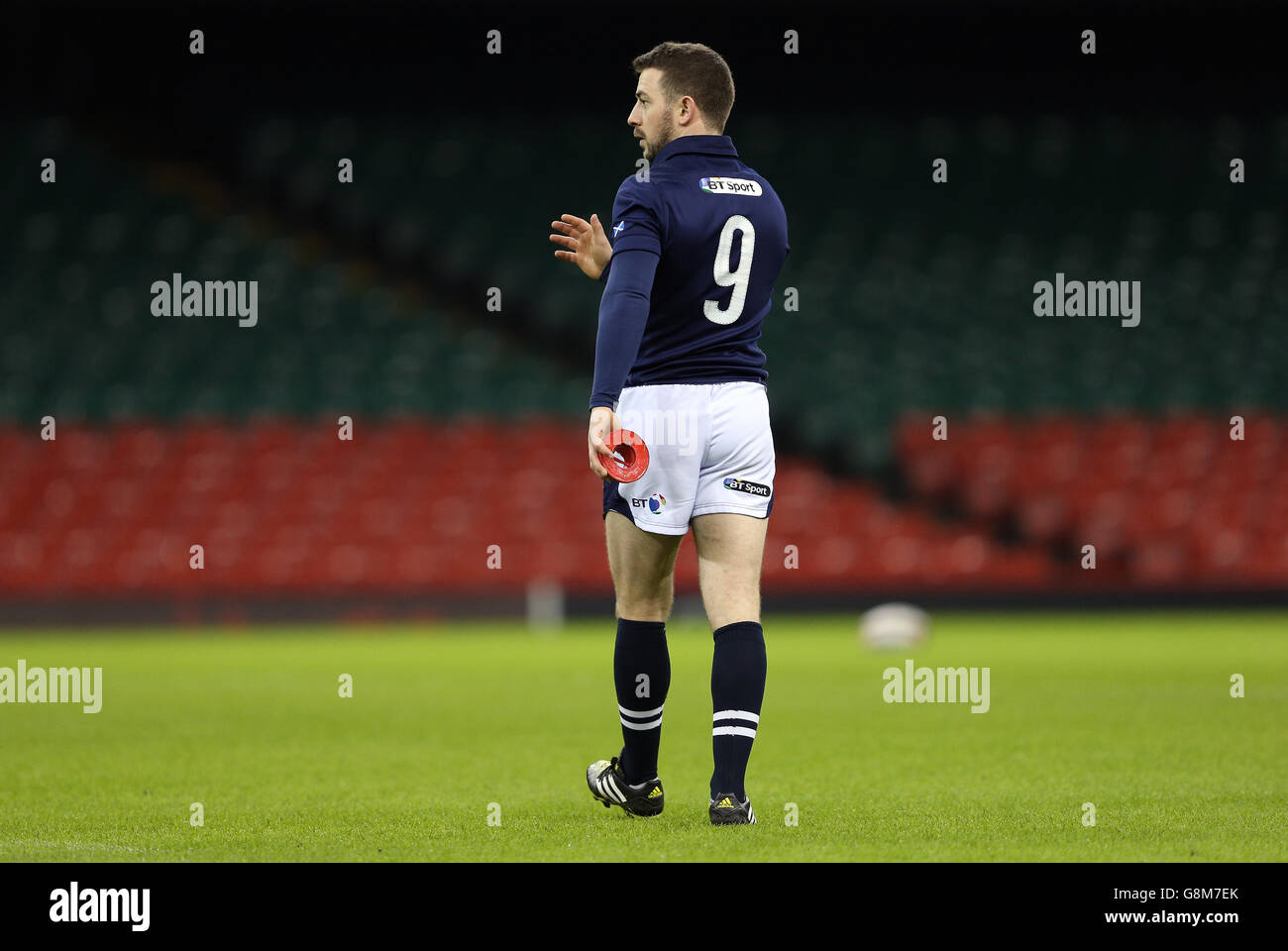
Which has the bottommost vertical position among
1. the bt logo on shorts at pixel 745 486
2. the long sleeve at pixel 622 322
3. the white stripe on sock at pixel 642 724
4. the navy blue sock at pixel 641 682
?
the white stripe on sock at pixel 642 724

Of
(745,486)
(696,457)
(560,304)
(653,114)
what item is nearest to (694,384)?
(696,457)

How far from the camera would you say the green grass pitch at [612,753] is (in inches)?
176

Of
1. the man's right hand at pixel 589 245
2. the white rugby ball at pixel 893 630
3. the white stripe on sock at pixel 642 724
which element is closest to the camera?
the white stripe on sock at pixel 642 724

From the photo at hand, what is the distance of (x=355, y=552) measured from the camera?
16594 millimetres

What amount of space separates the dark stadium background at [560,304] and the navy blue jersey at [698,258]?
442 inches

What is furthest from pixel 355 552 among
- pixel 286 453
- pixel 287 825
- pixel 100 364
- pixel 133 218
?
pixel 287 825

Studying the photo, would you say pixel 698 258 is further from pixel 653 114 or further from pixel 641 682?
pixel 641 682

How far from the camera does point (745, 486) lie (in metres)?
4.78

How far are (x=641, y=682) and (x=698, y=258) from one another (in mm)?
1307

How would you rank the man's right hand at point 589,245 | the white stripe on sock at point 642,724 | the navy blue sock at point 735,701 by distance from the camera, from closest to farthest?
the navy blue sock at point 735,701 < the white stripe on sock at point 642,724 < the man's right hand at point 589,245

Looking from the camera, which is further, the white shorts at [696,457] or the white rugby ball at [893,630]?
the white rugby ball at [893,630]

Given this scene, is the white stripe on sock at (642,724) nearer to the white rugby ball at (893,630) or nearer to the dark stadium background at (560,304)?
the white rugby ball at (893,630)

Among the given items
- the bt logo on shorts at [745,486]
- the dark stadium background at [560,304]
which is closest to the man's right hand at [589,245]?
the bt logo on shorts at [745,486]

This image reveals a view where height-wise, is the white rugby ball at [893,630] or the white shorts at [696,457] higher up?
the white shorts at [696,457]
